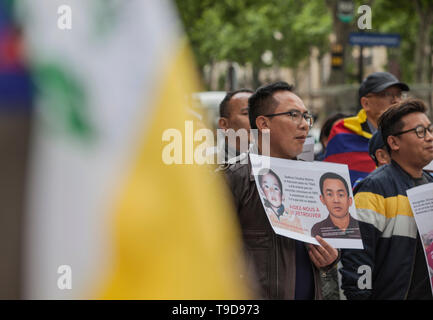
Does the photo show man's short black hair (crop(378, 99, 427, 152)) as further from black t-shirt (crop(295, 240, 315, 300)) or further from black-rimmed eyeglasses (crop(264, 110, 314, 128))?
black t-shirt (crop(295, 240, 315, 300))

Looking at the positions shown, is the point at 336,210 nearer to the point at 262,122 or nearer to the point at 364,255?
the point at 364,255

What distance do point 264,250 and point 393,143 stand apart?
100 centimetres

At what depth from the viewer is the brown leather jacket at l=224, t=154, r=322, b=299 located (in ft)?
8.79

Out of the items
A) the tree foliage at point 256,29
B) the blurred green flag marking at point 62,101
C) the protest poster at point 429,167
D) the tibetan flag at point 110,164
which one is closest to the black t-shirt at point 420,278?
the protest poster at point 429,167

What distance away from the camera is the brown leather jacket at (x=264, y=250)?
2.68 meters

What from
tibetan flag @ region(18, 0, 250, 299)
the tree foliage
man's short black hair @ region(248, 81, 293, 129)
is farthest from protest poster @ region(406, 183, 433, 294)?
the tree foliage

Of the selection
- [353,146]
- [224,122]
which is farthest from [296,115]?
[353,146]

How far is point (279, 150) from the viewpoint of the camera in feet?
9.75

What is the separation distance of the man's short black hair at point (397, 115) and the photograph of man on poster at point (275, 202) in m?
0.84

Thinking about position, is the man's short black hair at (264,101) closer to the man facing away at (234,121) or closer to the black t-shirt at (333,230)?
the black t-shirt at (333,230)

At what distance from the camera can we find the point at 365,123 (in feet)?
16.9
